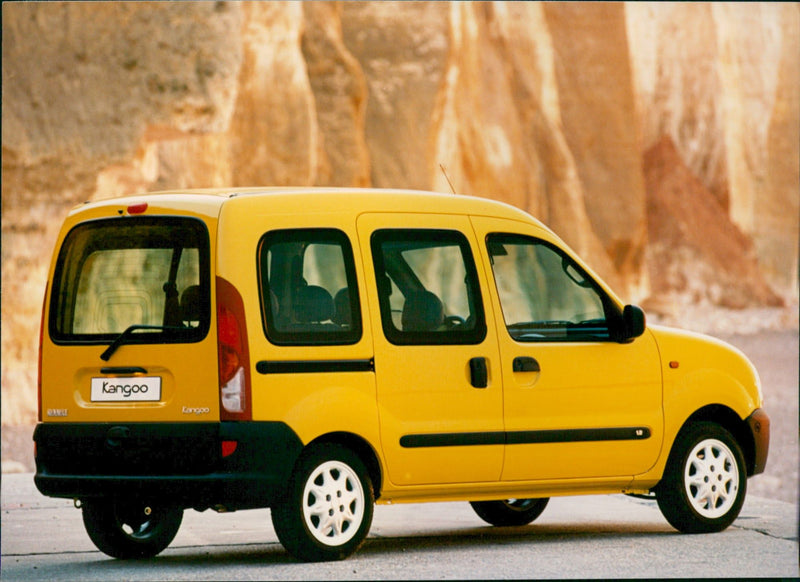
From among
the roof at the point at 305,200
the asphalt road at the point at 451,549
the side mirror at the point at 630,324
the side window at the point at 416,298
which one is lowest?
the asphalt road at the point at 451,549

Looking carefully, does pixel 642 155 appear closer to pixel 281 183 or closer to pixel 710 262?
pixel 710 262

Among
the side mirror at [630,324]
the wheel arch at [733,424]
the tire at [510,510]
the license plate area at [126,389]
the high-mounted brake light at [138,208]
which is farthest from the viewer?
the tire at [510,510]

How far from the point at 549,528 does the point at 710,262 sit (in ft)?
126

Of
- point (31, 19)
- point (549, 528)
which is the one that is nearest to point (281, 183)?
point (31, 19)

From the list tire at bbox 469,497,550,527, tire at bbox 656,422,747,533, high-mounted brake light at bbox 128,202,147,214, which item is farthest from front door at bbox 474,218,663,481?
high-mounted brake light at bbox 128,202,147,214

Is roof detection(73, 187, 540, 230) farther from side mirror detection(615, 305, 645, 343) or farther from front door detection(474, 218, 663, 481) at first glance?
side mirror detection(615, 305, 645, 343)

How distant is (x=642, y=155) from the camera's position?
49688 millimetres

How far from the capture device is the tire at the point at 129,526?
32.7ft

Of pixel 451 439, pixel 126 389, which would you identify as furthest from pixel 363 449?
pixel 126 389

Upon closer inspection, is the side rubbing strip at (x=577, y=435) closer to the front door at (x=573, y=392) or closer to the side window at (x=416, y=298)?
the front door at (x=573, y=392)

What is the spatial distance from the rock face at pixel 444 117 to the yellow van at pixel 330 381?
98 cm

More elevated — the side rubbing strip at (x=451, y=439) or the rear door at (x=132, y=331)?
the rear door at (x=132, y=331)

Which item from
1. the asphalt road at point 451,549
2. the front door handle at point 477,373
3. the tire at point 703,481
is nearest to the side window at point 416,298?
the front door handle at point 477,373

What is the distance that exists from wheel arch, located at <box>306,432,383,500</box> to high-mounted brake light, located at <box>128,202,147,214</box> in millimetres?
1485
